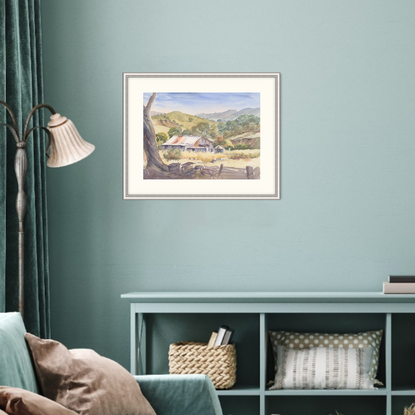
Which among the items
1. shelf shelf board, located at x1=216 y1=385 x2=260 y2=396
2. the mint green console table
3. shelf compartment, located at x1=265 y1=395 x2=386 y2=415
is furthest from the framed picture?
shelf compartment, located at x1=265 y1=395 x2=386 y2=415

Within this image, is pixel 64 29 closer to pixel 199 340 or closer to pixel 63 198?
pixel 63 198

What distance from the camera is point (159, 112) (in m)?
3.25

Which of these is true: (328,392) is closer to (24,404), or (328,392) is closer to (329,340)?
(329,340)

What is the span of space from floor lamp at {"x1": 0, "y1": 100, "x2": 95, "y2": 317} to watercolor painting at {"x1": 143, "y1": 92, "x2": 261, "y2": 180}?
24.4 inches

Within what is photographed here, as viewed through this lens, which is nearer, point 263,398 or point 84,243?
point 263,398

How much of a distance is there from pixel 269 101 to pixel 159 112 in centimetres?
59

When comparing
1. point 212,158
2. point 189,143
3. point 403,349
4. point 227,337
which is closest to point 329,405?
point 403,349

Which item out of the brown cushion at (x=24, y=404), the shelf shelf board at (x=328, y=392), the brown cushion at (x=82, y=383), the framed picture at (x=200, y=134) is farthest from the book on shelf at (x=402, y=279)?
the brown cushion at (x=24, y=404)

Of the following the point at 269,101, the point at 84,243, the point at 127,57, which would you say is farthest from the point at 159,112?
the point at 84,243

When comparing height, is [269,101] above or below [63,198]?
above

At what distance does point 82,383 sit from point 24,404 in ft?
1.48

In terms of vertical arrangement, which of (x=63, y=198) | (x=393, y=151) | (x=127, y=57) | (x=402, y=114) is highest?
(x=127, y=57)

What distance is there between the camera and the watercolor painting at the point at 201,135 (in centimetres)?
324

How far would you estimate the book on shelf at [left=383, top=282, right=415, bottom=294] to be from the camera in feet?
9.50
